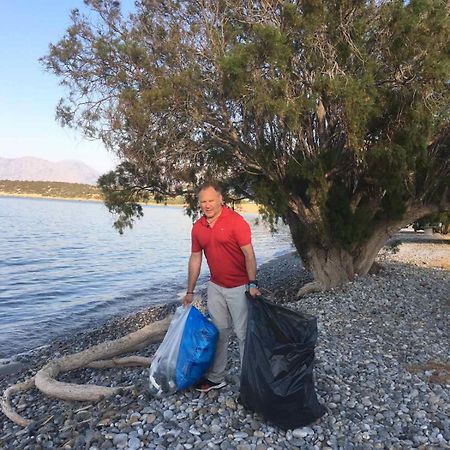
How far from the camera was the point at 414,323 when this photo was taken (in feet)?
27.3

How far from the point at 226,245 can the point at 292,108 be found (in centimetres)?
399

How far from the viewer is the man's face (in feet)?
15.2

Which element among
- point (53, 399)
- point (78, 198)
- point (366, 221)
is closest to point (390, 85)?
point (366, 221)

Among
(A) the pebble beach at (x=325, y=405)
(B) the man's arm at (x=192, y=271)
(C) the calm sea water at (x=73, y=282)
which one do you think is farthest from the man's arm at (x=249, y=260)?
(C) the calm sea water at (x=73, y=282)

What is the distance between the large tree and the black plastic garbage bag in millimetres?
4506

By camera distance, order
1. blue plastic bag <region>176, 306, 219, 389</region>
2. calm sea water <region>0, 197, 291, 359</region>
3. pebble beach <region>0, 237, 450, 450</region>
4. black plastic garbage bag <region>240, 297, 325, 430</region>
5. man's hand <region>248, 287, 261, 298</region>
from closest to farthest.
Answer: pebble beach <region>0, 237, 450, 450</region> → black plastic garbage bag <region>240, 297, 325, 430</region> → man's hand <region>248, 287, 261, 298</region> → blue plastic bag <region>176, 306, 219, 389</region> → calm sea water <region>0, 197, 291, 359</region>

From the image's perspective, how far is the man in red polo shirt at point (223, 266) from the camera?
15.3 ft

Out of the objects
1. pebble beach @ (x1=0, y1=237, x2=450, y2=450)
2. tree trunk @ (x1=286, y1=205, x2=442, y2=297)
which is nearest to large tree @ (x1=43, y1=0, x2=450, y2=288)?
tree trunk @ (x1=286, y1=205, x2=442, y2=297)

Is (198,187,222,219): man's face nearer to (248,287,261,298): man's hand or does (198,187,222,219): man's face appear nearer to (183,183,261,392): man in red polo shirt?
(183,183,261,392): man in red polo shirt

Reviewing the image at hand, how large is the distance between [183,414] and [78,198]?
149m

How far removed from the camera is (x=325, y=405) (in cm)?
479

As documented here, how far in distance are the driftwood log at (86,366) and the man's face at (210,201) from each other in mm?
2273

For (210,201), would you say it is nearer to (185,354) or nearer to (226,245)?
(226,245)

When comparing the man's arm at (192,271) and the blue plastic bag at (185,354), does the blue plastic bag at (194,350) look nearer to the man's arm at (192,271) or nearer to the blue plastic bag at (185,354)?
the blue plastic bag at (185,354)
